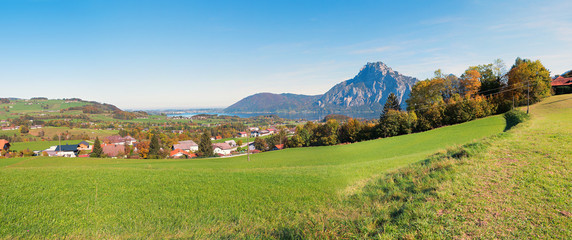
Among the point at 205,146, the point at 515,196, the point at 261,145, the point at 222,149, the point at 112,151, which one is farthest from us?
the point at 222,149

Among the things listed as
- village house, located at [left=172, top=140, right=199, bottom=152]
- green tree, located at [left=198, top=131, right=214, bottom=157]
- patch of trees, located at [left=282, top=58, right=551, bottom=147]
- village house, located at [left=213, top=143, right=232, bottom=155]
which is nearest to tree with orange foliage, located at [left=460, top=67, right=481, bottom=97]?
patch of trees, located at [left=282, top=58, right=551, bottom=147]

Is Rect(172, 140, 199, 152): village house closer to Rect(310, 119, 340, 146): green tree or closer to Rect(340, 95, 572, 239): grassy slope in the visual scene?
Rect(310, 119, 340, 146): green tree

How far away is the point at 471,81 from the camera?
1665 inches

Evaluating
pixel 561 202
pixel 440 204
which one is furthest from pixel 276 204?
pixel 561 202

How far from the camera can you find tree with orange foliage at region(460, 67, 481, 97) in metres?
41.9

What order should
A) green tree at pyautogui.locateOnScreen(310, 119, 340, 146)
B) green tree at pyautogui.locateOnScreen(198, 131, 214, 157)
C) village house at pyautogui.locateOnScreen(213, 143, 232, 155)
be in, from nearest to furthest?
green tree at pyautogui.locateOnScreen(310, 119, 340, 146) < green tree at pyautogui.locateOnScreen(198, 131, 214, 157) < village house at pyautogui.locateOnScreen(213, 143, 232, 155)

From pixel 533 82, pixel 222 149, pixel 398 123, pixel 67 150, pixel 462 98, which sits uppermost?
pixel 533 82

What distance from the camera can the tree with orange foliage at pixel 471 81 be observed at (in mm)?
41859

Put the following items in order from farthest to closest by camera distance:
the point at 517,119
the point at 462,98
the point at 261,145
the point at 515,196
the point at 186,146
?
the point at 186,146 → the point at 261,145 → the point at 462,98 → the point at 517,119 → the point at 515,196

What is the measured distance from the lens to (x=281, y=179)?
34.1ft

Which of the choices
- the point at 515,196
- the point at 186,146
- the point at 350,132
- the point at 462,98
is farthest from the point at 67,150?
the point at 462,98

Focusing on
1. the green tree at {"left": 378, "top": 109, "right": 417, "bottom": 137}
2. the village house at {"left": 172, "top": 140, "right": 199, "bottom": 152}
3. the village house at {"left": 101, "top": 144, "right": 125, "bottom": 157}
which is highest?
the green tree at {"left": 378, "top": 109, "right": 417, "bottom": 137}

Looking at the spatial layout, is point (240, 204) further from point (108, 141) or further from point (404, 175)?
point (108, 141)

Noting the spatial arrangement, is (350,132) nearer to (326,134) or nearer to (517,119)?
(326,134)
